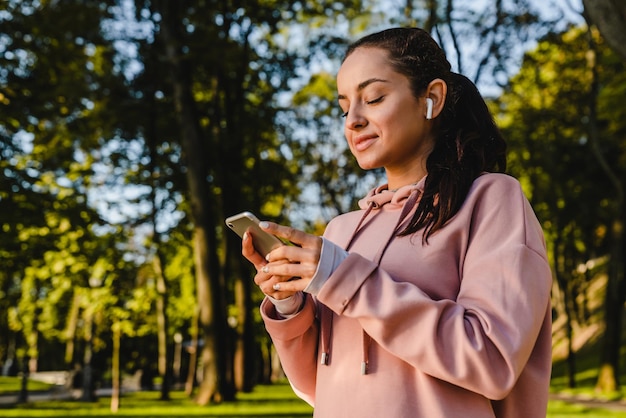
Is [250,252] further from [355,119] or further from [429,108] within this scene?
[429,108]

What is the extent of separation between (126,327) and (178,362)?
83.9 ft

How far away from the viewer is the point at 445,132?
199cm

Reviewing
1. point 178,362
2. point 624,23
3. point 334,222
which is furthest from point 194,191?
point 178,362

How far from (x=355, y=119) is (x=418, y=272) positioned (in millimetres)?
447

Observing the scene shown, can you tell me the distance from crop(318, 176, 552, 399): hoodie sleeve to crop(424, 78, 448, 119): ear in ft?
1.31

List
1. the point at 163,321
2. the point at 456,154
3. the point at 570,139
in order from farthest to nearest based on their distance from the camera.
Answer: the point at 570,139 → the point at 163,321 → the point at 456,154

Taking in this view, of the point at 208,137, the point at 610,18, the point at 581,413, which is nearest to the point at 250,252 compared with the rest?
the point at 610,18

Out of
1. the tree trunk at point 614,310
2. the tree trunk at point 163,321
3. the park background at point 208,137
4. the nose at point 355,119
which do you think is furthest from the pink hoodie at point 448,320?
the tree trunk at point 614,310

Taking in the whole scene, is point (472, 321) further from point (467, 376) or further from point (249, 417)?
point (249, 417)

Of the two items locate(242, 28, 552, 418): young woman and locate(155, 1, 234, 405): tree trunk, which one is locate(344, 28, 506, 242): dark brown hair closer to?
locate(242, 28, 552, 418): young woman

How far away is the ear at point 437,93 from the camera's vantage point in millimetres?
1956

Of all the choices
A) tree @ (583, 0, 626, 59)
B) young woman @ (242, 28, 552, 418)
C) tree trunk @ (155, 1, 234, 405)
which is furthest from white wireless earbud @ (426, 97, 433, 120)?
tree trunk @ (155, 1, 234, 405)

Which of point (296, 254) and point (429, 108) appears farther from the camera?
point (429, 108)

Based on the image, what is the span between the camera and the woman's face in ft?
6.36
